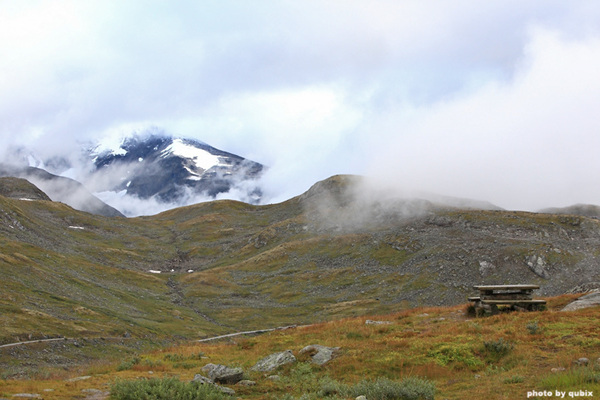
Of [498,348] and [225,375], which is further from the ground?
[498,348]

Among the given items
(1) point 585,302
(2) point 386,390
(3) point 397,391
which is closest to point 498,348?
(3) point 397,391

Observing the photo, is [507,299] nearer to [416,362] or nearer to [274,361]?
[416,362]

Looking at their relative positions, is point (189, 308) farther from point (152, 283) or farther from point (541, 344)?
point (541, 344)

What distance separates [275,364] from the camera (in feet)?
80.8

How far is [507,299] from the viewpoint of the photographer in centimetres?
3531

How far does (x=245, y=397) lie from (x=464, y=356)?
11.1m

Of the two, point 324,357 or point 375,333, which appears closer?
point 324,357

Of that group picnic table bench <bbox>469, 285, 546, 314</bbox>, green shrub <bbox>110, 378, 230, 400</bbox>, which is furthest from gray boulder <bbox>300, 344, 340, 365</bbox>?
picnic table bench <bbox>469, 285, 546, 314</bbox>

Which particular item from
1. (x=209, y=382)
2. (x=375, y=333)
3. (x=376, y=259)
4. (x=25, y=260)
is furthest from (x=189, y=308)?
(x=209, y=382)

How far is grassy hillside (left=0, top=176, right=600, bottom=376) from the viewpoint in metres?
77.2

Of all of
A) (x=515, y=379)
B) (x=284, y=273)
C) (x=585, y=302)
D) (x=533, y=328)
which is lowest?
(x=284, y=273)

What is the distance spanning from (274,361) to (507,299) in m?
20.0

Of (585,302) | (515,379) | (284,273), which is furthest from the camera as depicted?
(284,273)

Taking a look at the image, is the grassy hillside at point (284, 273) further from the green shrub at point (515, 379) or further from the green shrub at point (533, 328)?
the green shrub at point (533, 328)
